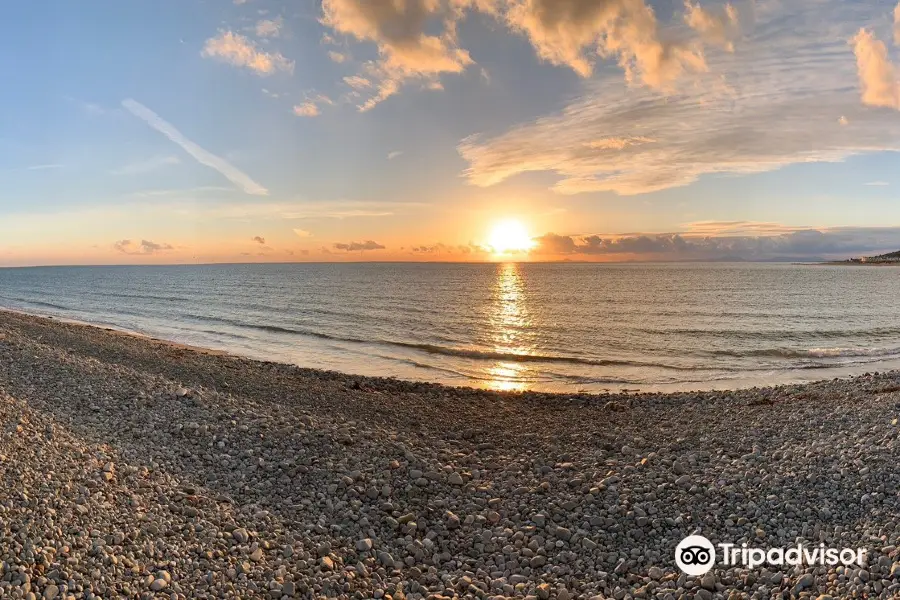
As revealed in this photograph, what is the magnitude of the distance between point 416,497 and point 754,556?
4.87 m

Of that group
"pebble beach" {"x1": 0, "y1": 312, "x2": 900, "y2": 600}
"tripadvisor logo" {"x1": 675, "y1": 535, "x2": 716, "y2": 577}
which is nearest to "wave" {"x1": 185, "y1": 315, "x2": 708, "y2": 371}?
"pebble beach" {"x1": 0, "y1": 312, "x2": 900, "y2": 600}

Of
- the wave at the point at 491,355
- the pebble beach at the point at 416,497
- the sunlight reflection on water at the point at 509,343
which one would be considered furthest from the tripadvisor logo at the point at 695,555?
the wave at the point at 491,355

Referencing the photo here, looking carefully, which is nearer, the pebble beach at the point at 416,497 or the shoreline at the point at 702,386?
the pebble beach at the point at 416,497

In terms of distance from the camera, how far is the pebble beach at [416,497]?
595 centimetres

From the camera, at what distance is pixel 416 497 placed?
854 centimetres

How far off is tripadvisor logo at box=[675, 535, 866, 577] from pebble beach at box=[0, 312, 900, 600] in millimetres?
148

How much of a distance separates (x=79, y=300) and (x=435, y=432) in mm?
67278

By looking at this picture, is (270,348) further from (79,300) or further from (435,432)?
(79,300)

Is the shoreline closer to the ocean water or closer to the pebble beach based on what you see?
the ocean water

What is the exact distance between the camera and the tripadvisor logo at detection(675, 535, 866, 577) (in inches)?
237

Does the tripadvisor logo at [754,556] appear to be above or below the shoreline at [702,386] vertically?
above

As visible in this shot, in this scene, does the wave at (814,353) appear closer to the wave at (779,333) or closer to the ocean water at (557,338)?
the ocean water at (557,338)

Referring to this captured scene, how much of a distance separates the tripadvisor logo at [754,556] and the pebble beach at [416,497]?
0.15 meters

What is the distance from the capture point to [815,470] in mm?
8430
